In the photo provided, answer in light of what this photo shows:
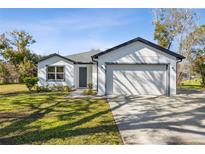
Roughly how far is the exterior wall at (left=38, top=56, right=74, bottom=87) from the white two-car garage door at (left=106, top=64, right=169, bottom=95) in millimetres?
6250

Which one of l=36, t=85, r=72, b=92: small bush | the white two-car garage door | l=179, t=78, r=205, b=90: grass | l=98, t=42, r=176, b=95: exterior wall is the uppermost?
l=98, t=42, r=176, b=95: exterior wall

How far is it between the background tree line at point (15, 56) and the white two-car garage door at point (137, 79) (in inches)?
769

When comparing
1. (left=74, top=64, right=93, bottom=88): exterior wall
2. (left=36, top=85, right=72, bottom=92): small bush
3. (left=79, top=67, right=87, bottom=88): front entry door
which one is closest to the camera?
(left=36, top=85, right=72, bottom=92): small bush

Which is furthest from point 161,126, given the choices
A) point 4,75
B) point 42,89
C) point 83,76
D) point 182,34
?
point 4,75

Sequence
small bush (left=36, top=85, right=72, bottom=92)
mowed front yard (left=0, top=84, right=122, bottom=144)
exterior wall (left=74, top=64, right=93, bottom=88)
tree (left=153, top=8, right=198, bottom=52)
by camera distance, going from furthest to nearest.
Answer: tree (left=153, top=8, right=198, bottom=52)
exterior wall (left=74, top=64, right=93, bottom=88)
small bush (left=36, top=85, right=72, bottom=92)
mowed front yard (left=0, top=84, right=122, bottom=144)

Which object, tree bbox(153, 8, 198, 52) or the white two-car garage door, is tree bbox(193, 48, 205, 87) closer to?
tree bbox(153, 8, 198, 52)

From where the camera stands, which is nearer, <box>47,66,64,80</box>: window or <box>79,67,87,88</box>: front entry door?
<box>47,66,64,80</box>: window

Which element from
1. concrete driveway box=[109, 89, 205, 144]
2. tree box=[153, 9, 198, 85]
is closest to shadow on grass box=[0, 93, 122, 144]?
concrete driveway box=[109, 89, 205, 144]

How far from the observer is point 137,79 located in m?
17.7

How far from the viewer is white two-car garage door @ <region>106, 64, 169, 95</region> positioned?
17.7 m

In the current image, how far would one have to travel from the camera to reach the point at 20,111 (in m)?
10.7

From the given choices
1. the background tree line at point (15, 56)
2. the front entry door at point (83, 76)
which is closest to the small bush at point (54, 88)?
the front entry door at point (83, 76)
